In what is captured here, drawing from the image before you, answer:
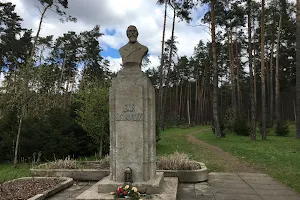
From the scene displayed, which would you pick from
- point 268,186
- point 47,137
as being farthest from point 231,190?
point 47,137

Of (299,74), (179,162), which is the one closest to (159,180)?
(179,162)

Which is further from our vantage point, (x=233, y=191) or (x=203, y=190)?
(x=203, y=190)

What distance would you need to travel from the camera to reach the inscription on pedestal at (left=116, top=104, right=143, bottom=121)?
5.75m

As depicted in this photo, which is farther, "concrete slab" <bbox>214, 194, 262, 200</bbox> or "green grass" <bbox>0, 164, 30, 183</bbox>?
"green grass" <bbox>0, 164, 30, 183</bbox>

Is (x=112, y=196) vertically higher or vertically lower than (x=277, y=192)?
higher

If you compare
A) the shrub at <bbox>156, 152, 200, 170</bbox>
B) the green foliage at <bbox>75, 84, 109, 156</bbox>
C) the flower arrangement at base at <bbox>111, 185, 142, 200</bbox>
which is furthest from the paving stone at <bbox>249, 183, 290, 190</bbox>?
the green foliage at <bbox>75, 84, 109, 156</bbox>

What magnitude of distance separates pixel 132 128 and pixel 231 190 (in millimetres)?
2944

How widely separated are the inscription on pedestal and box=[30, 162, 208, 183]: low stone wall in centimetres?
243

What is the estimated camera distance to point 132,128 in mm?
5754

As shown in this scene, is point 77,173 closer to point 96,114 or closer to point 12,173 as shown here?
point 12,173

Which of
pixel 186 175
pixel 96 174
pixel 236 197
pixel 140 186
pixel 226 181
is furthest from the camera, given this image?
pixel 96 174

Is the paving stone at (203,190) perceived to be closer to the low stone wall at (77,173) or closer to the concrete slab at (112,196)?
the concrete slab at (112,196)

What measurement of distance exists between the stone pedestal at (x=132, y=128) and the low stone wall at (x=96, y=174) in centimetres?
182

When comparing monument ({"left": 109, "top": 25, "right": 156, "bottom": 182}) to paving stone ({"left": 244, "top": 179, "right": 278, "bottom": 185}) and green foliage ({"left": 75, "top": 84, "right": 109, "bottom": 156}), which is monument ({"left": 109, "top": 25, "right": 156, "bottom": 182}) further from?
green foliage ({"left": 75, "top": 84, "right": 109, "bottom": 156})
